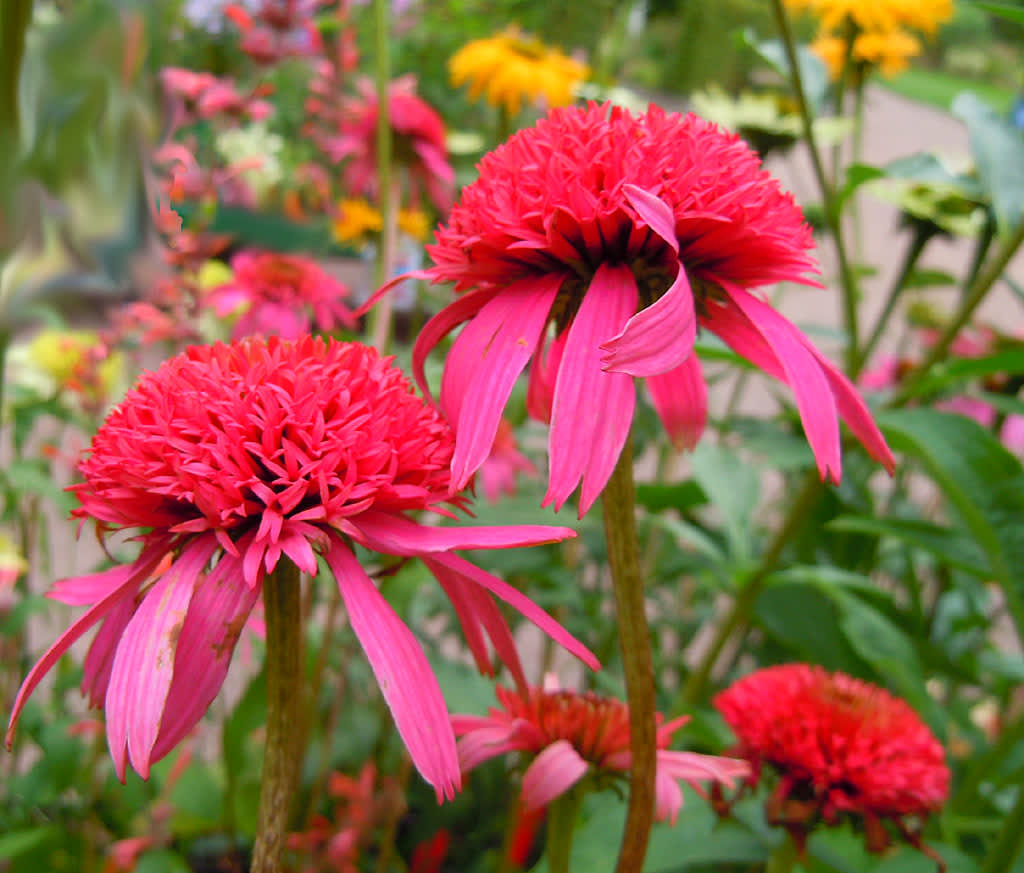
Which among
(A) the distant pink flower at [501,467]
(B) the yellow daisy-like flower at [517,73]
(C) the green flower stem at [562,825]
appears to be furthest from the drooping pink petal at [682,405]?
(B) the yellow daisy-like flower at [517,73]

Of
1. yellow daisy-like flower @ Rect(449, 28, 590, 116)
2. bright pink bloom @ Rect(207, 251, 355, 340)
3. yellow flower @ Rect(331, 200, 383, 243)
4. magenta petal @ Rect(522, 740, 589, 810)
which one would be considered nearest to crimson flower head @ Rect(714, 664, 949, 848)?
magenta petal @ Rect(522, 740, 589, 810)

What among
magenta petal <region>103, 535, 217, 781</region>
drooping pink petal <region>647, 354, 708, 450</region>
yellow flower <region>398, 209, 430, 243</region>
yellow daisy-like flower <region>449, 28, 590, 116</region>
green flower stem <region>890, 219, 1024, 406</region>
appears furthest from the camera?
yellow flower <region>398, 209, 430, 243</region>

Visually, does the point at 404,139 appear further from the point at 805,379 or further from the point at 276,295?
the point at 805,379

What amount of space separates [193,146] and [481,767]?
79cm

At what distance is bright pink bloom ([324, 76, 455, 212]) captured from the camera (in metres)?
0.80

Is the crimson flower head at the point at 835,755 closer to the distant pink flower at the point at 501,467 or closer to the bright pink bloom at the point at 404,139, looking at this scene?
the distant pink flower at the point at 501,467

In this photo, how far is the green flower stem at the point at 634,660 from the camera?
27 centimetres

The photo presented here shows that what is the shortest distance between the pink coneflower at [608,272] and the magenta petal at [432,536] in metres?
0.01

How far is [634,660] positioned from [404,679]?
0.08m

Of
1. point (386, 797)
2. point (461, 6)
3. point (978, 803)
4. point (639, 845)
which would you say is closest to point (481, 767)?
point (386, 797)

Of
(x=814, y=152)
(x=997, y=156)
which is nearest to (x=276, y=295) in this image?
(x=814, y=152)

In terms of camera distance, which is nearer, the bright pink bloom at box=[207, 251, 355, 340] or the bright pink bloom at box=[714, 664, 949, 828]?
the bright pink bloom at box=[714, 664, 949, 828]

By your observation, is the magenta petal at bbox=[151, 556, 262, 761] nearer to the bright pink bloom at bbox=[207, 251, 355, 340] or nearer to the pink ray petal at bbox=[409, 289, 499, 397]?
the pink ray petal at bbox=[409, 289, 499, 397]

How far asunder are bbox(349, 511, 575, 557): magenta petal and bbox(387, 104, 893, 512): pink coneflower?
0.01 metres
